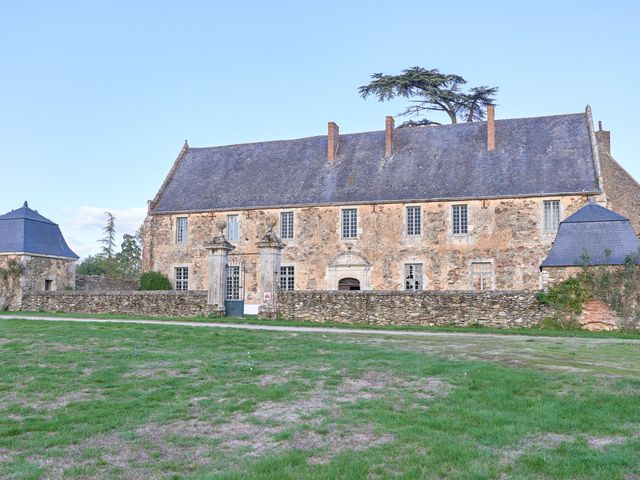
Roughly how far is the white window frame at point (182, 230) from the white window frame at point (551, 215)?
15170mm

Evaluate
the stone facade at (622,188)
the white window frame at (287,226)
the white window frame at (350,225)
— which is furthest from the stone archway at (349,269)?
the stone facade at (622,188)

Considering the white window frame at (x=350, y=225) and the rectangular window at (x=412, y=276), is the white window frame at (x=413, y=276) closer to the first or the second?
the rectangular window at (x=412, y=276)

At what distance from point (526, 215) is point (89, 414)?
2095 cm

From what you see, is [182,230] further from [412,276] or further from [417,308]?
[417,308]

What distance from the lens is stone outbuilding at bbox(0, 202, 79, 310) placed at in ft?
77.2

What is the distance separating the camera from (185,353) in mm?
10156

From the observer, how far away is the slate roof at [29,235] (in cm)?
2420

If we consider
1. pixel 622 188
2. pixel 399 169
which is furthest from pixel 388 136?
pixel 622 188

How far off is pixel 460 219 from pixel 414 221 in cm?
181

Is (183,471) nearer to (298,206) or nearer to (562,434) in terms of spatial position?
(562,434)

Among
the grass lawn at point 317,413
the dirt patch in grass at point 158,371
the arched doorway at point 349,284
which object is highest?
the arched doorway at point 349,284

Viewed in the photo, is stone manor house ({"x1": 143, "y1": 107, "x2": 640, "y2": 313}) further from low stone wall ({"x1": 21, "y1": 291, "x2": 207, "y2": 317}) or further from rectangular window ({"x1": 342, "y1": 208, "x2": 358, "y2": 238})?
low stone wall ({"x1": 21, "y1": 291, "x2": 207, "y2": 317})

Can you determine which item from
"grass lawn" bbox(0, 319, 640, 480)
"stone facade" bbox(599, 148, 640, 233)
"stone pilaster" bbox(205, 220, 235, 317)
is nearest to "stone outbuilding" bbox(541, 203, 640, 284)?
"grass lawn" bbox(0, 319, 640, 480)

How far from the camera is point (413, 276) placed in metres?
26.0
